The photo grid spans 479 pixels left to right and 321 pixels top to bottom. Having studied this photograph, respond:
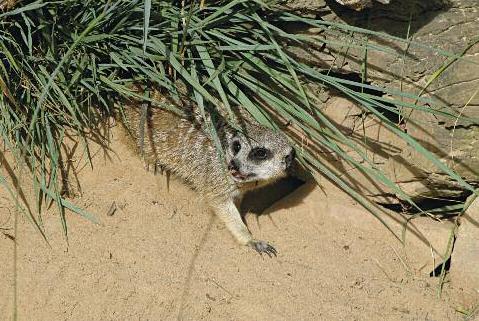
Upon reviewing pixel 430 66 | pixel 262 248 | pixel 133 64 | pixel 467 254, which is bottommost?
pixel 467 254

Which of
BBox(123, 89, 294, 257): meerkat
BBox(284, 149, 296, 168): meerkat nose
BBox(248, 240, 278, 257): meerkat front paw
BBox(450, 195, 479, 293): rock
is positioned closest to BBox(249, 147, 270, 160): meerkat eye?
BBox(123, 89, 294, 257): meerkat

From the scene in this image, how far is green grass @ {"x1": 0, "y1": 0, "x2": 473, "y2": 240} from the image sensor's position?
2.86 meters

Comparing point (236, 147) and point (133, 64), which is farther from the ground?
point (133, 64)

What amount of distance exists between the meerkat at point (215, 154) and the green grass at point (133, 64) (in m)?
0.23

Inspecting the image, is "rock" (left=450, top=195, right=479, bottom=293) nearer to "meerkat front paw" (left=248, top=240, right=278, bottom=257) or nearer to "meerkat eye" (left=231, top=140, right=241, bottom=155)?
"meerkat front paw" (left=248, top=240, right=278, bottom=257)

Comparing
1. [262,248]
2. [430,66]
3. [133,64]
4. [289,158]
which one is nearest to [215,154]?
[289,158]

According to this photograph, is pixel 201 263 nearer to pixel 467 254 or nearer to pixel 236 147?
pixel 236 147

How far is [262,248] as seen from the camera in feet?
10.8

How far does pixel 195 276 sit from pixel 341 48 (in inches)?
53.5

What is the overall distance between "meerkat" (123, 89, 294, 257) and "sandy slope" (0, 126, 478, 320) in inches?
3.4

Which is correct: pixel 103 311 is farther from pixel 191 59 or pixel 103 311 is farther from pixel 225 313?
pixel 191 59

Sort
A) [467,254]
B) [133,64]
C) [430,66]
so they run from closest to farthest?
[133,64] < [430,66] < [467,254]

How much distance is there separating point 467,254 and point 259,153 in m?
1.26

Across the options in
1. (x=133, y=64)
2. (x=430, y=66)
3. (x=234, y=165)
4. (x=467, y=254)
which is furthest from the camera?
(x=467, y=254)
